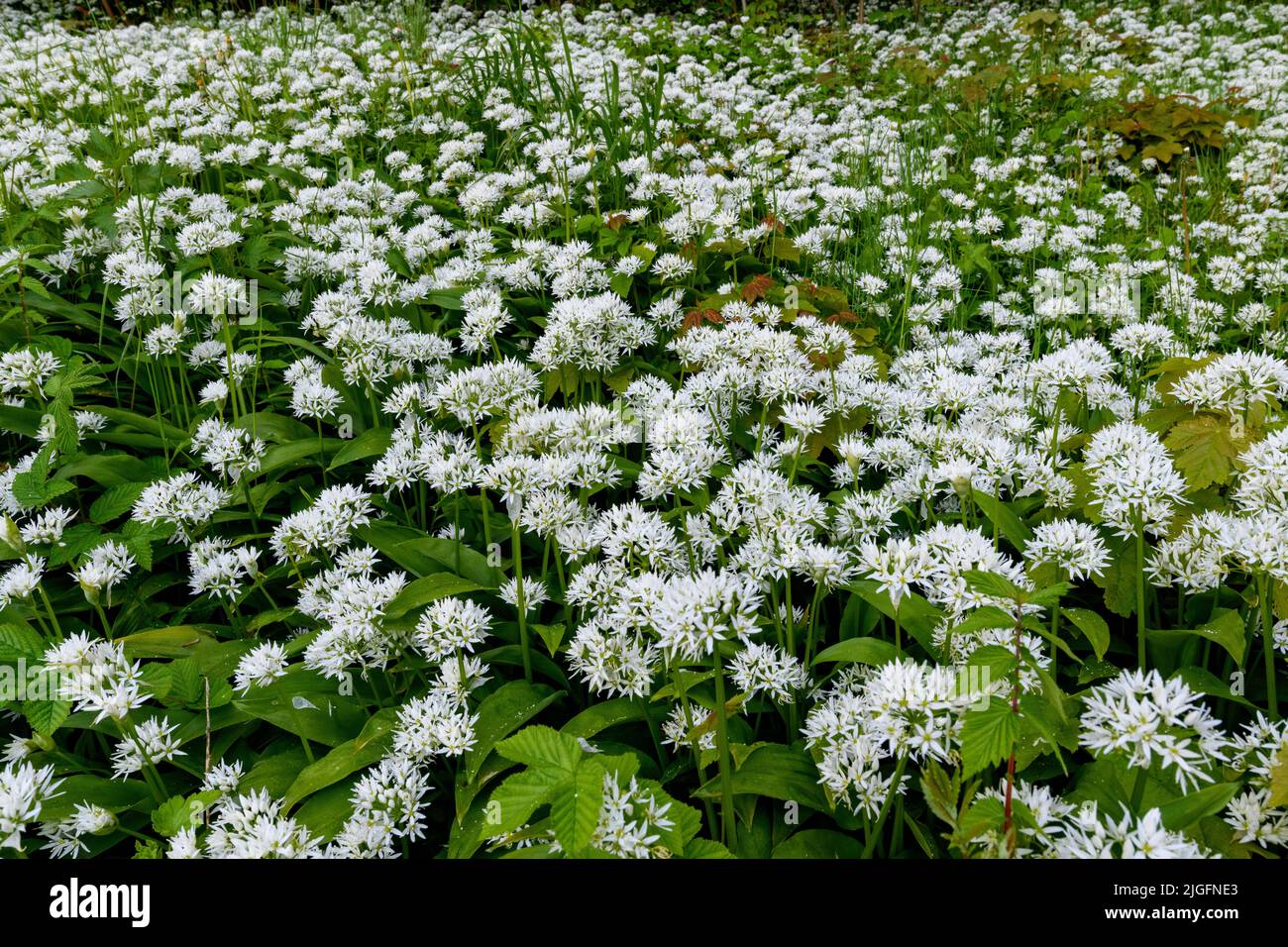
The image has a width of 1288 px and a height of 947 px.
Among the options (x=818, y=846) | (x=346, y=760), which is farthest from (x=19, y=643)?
(x=818, y=846)

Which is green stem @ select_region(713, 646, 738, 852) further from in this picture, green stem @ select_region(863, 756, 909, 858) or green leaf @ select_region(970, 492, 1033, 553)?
green leaf @ select_region(970, 492, 1033, 553)

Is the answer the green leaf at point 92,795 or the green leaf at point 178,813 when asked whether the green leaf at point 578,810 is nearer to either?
the green leaf at point 178,813

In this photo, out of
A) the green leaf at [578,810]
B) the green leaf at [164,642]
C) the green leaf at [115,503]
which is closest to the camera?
the green leaf at [578,810]

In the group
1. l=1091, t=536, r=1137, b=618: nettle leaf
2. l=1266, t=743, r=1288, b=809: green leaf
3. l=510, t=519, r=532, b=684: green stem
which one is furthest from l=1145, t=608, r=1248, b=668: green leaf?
l=510, t=519, r=532, b=684: green stem

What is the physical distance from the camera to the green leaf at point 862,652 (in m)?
2.11

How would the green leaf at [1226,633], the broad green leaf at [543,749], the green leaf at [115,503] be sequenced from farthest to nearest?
the green leaf at [115,503], the green leaf at [1226,633], the broad green leaf at [543,749]

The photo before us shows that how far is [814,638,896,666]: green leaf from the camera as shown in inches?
83.1

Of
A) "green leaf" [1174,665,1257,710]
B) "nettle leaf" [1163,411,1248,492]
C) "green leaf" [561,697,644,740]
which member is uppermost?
"nettle leaf" [1163,411,1248,492]

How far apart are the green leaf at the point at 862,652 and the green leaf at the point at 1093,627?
47 cm

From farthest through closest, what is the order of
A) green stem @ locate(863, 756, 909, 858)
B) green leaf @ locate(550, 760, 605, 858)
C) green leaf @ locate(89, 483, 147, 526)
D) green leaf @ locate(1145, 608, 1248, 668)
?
green leaf @ locate(89, 483, 147, 526)
green leaf @ locate(1145, 608, 1248, 668)
green stem @ locate(863, 756, 909, 858)
green leaf @ locate(550, 760, 605, 858)

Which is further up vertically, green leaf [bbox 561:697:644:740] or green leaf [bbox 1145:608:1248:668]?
green leaf [bbox 1145:608:1248:668]

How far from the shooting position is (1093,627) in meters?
2.12

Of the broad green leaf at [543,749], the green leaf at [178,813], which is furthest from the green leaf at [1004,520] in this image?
the green leaf at [178,813]
